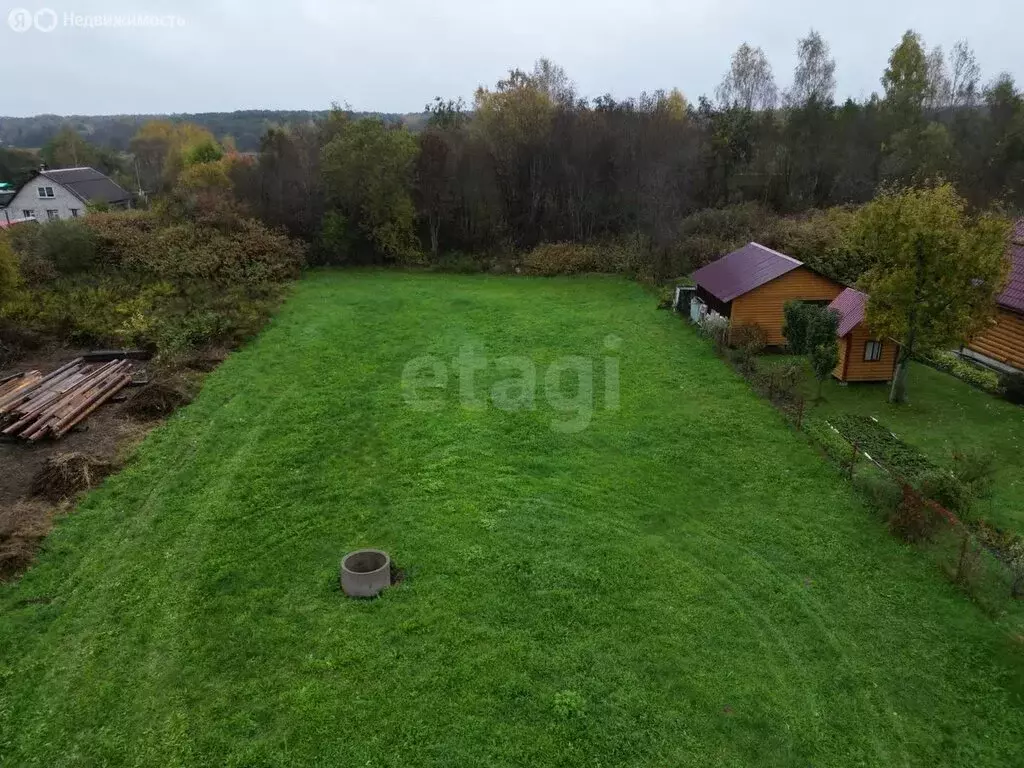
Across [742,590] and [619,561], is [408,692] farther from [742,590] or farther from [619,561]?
[742,590]

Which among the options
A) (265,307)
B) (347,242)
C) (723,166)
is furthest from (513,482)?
(723,166)

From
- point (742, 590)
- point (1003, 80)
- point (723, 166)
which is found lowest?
point (742, 590)

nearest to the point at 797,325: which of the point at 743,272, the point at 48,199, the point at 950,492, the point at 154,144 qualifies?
the point at 743,272

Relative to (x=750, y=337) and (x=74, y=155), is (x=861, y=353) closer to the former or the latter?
(x=750, y=337)

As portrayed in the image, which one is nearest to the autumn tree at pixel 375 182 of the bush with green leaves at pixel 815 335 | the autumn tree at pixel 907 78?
the bush with green leaves at pixel 815 335

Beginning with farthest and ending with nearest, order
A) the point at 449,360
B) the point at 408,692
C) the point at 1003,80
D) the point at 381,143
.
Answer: the point at 1003,80
the point at 381,143
the point at 449,360
the point at 408,692

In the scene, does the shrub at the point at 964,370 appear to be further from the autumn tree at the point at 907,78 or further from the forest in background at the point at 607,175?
the autumn tree at the point at 907,78

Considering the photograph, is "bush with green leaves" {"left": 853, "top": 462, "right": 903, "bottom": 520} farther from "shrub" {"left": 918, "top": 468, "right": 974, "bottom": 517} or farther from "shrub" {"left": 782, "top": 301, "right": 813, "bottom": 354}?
"shrub" {"left": 782, "top": 301, "right": 813, "bottom": 354}
